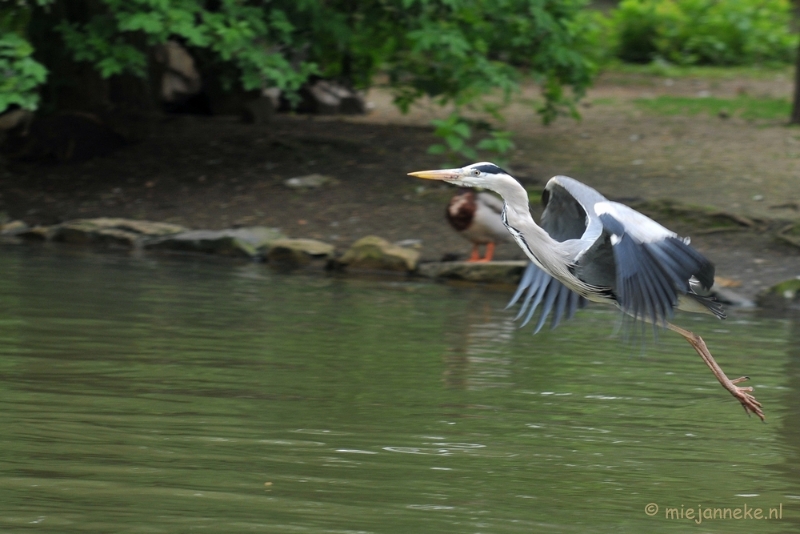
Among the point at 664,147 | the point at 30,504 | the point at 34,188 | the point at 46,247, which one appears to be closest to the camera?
the point at 30,504

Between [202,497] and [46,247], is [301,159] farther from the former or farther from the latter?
[202,497]

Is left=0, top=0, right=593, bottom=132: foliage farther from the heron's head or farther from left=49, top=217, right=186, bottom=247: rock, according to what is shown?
the heron's head

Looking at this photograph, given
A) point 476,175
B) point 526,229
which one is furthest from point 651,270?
point 476,175

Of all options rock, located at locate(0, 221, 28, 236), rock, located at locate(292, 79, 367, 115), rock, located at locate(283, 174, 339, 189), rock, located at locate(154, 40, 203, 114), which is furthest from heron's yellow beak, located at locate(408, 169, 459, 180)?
rock, located at locate(292, 79, 367, 115)

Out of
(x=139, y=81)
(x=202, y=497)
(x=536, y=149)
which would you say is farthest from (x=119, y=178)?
(x=202, y=497)

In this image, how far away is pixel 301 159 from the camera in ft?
49.0

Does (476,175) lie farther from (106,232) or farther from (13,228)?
(13,228)

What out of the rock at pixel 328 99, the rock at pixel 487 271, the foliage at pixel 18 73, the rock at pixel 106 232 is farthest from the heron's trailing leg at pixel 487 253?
the rock at pixel 328 99

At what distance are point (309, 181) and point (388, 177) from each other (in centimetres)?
102

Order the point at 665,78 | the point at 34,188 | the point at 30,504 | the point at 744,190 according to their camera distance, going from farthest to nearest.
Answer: the point at 665,78
the point at 34,188
the point at 744,190
the point at 30,504

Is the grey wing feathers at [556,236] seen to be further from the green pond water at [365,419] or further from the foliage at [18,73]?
the foliage at [18,73]

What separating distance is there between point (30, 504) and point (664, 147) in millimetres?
12669

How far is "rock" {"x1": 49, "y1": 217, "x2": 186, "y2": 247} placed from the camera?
40.8 feet

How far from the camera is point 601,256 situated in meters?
5.99
